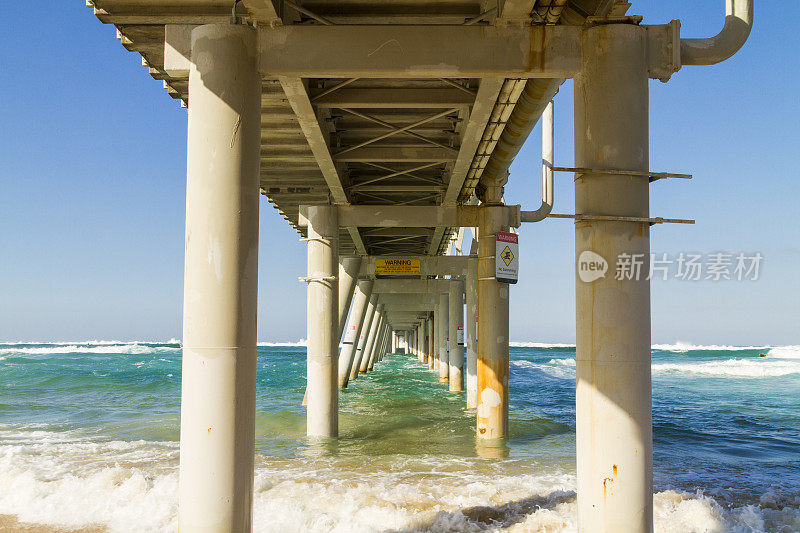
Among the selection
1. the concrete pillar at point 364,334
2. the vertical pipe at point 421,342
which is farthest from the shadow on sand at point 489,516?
the vertical pipe at point 421,342

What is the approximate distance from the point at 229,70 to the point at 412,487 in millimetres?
5536

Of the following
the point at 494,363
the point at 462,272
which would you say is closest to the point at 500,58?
the point at 494,363

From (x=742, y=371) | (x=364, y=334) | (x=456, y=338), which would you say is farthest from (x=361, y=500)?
(x=742, y=371)

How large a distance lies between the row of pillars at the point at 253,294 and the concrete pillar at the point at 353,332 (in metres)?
18.0

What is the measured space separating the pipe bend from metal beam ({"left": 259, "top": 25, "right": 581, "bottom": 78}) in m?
1.04

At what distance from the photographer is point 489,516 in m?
7.41

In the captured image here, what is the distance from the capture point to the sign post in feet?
36.6

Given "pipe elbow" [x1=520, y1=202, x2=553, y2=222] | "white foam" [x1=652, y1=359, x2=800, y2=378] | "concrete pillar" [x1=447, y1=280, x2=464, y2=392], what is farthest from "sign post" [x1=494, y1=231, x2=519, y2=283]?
"white foam" [x1=652, y1=359, x2=800, y2=378]

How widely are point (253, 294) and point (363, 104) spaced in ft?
13.3

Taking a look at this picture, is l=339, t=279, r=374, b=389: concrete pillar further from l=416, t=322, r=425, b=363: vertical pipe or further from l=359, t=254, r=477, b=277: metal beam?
l=416, t=322, r=425, b=363: vertical pipe

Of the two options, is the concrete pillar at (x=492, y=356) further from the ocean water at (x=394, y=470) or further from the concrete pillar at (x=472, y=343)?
the concrete pillar at (x=472, y=343)

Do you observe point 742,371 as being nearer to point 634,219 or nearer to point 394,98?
point 394,98

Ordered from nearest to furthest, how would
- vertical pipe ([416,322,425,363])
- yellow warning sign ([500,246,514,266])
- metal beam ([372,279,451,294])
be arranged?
1. yellow warning sign ([500,246,514,266])
2. metal beam ([372,279,451,294])
3. vertical pipe ([416,322,425,363])

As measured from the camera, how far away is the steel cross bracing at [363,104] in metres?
6.54
